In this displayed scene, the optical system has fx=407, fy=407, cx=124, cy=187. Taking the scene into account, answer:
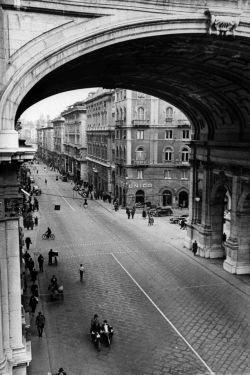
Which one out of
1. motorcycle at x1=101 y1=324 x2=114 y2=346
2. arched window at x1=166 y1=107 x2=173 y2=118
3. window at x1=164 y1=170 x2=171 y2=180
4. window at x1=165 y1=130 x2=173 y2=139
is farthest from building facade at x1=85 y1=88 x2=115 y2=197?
motorcycle at x1=101 y1=324 x2=114 y2=346

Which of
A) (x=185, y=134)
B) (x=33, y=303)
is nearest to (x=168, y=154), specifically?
(x=185, y=134)

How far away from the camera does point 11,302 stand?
44.9 ft

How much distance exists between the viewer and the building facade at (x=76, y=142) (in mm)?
90250

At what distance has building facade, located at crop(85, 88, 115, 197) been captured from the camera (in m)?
63.7

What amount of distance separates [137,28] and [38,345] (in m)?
13.7

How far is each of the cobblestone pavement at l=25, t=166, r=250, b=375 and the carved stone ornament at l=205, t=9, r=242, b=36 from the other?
42.8 ft

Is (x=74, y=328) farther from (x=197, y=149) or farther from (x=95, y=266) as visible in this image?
(x=197, y=149)

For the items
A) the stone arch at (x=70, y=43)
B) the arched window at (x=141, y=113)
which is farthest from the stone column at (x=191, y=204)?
the arched window at (x=141, y=113)

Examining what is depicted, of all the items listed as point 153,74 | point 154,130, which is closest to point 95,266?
point 153,74

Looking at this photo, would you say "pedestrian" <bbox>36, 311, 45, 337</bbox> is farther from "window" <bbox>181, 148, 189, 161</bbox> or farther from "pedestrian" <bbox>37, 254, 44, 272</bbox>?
"window" <bbox>181, 148, 189, 161</bbox>

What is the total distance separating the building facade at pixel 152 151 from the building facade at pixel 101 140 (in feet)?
25.7

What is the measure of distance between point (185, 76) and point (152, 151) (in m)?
30.1

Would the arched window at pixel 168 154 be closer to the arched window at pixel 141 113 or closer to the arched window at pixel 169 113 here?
the arched window at pixel 169 113

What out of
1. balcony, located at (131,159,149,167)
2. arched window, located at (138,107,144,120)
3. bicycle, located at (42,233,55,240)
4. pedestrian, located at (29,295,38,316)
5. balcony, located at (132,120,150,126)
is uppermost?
arched window, located at (138,107,144,120)
